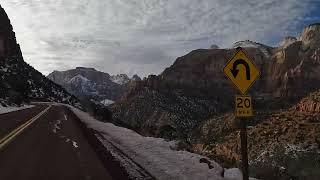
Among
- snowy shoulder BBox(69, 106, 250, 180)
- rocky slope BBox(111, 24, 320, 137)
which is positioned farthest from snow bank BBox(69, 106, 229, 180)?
rocky slope BBox(111, 24, 320, 137)

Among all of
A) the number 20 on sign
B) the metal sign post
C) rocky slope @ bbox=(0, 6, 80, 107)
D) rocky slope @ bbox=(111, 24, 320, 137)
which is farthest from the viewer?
rocky slope @ bbox=(0, 6, 80, 107)

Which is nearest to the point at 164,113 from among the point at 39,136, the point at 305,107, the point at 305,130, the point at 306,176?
the point at 305,107

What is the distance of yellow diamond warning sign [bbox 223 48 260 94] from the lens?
11000 mm

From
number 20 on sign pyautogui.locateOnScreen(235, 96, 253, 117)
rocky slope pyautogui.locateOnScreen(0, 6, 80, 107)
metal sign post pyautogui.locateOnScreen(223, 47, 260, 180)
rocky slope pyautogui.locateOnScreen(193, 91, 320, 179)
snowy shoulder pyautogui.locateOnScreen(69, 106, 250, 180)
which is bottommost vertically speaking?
rocky slope pyautogui.locateOnScreen(193, 91, 320, 179)

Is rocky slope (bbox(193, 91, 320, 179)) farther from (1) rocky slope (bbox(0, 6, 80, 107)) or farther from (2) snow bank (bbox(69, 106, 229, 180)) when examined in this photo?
(1) rocky slope (bbox(0, 6, 80, 107))

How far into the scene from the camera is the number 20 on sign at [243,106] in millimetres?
10672

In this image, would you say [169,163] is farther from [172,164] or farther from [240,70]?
[240,70]

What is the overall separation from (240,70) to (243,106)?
0.80 metres

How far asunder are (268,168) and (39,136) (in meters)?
10.6

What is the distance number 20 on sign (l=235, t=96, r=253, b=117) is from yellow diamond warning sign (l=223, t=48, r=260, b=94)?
290 mm

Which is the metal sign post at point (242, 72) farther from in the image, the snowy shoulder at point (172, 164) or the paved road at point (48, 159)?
the paved road at point (48, 159)

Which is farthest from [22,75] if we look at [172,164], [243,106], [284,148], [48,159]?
[243,106]

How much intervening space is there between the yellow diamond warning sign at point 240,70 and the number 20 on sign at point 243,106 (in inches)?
11.4

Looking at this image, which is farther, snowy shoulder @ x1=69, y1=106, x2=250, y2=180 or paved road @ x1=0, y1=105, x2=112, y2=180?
snowy shoulder @ x1=69, y1=106, x2=250, y2=180
